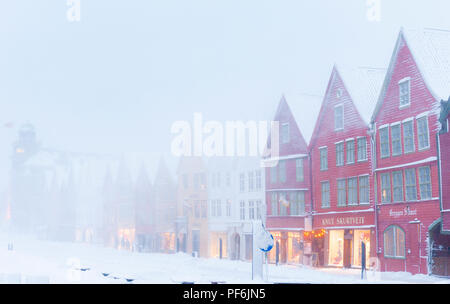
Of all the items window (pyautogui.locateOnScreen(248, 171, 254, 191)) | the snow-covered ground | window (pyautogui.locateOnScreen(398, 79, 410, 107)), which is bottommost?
the snow-covered ground

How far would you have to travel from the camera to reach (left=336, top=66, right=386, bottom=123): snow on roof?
2402cm

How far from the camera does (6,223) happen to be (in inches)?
1151

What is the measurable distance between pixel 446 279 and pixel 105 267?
1144 cm

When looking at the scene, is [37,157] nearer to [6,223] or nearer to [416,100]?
[6,223]

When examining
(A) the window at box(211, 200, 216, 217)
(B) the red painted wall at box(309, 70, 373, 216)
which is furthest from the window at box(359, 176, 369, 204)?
(A) the window at box(211, 200, 216, 217)

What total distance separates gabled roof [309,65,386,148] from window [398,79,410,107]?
3.87 feet

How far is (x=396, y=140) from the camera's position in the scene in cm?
2270

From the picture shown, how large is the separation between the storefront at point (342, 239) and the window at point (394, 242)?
22.4 inches

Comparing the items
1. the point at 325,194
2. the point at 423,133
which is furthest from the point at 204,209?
the point at 423,133

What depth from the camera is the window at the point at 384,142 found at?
23.1 m

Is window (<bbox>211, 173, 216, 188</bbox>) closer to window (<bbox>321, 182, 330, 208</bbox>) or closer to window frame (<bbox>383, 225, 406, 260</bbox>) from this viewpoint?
window (<bbox>321, 182, 330, 208</bbox>)

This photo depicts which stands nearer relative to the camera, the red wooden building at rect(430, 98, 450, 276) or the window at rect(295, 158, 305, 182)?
the red wooden building at rect(430, 98, 450, 276)
